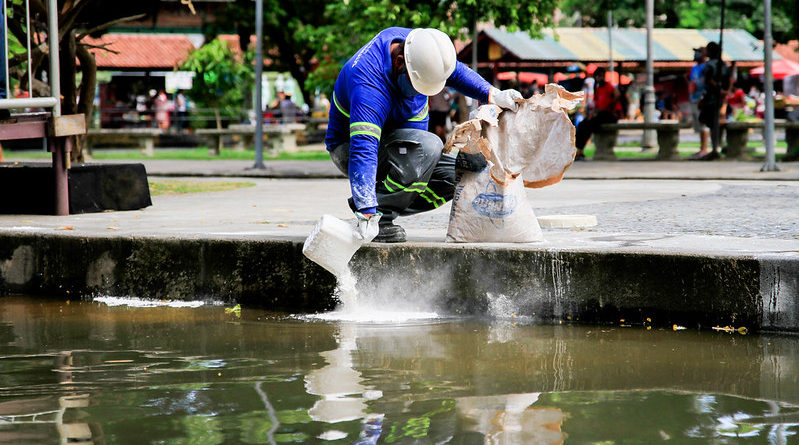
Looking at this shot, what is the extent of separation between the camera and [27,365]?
13.1 ft

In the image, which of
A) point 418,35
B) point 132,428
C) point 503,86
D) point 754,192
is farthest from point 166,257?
point 503,86

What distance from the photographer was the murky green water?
119 inches

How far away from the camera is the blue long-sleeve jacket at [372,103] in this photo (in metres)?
4.86

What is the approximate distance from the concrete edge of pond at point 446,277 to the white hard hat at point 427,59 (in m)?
0.81

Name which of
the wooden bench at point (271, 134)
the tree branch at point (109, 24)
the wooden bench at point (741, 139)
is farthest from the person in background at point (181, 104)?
the tree branch at point (109, 24)

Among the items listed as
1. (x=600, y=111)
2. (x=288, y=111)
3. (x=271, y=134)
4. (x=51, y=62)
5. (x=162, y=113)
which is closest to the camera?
(x=51, y=62)

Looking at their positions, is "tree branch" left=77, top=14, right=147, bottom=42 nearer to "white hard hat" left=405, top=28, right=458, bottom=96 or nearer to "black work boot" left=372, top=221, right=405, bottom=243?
"black work boot" left=372, top=221, right=405, bottom=243

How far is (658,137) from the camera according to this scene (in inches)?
656

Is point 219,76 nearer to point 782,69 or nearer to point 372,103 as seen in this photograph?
point 782,69

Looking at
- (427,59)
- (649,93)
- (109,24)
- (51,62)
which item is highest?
(109,24)

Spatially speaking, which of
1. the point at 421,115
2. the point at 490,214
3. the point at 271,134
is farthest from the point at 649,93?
the point at 490,214

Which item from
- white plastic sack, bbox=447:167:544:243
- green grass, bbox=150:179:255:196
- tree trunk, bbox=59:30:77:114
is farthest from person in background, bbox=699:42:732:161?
white plastic sack, bbox=447:167:544:243

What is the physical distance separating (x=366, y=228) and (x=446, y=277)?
507 millimetres

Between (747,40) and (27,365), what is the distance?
33826 millimetres
